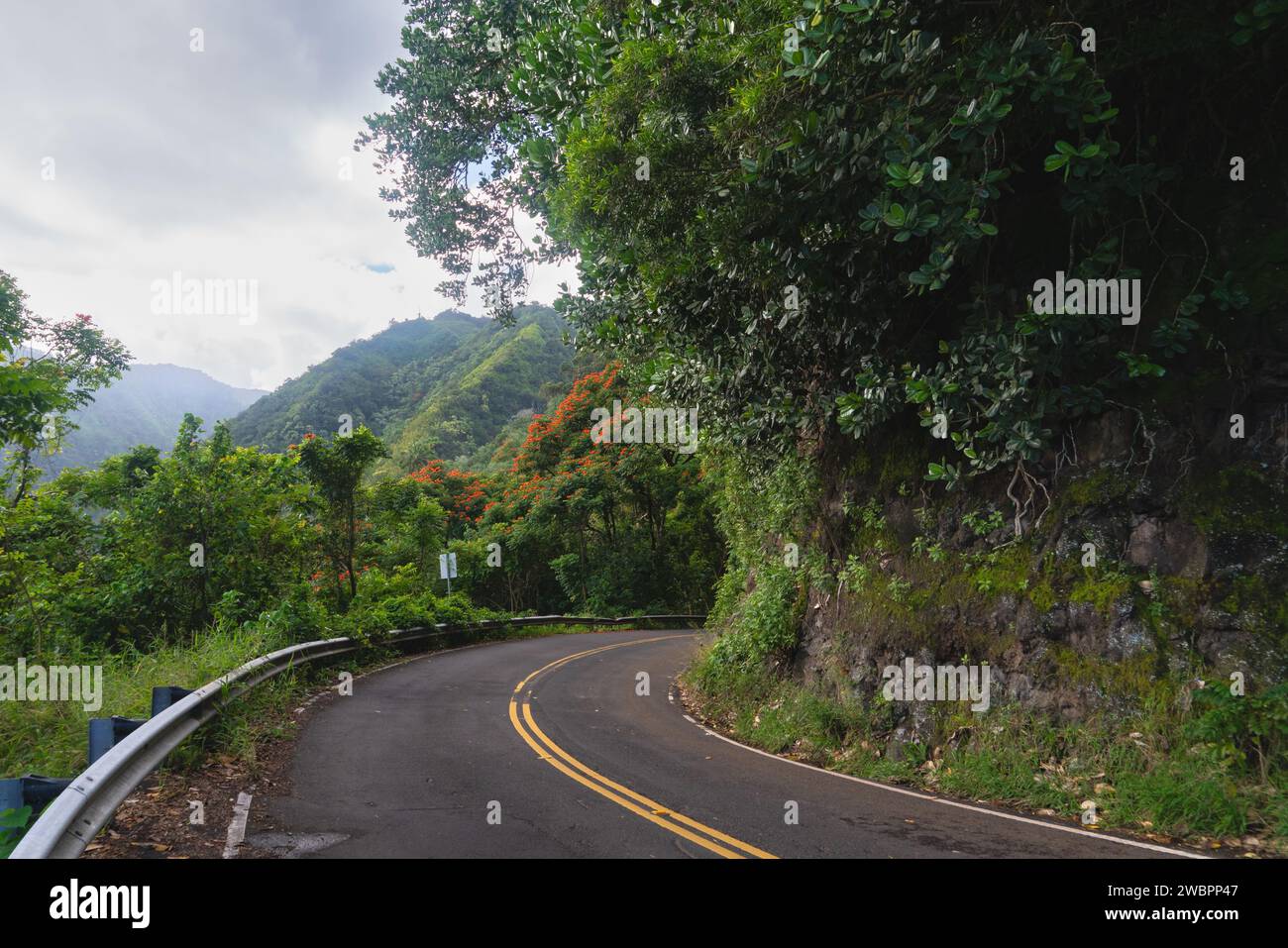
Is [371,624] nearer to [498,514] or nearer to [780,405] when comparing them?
[780,405]

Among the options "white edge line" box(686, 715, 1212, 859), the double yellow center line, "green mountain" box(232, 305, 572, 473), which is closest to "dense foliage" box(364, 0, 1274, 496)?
"white edge line" box(686, 715, 1212, 859)

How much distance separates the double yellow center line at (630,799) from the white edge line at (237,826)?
301 centimetres

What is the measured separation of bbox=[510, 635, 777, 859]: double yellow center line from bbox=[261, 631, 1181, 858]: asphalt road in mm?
20

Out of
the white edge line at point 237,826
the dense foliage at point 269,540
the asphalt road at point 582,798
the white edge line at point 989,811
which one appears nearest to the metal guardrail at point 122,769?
the white edge line at point 237,826

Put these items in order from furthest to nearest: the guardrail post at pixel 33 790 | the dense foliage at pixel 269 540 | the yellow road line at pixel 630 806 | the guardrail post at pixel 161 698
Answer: the dense foliage at pixel 269 540 → the guardrail post at pixel 161 698 → the yellow road line at pixel 630 806 → the guardrail post at pixel 33 790

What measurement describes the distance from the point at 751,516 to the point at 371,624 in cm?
891

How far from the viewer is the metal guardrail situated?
3650 millimetres

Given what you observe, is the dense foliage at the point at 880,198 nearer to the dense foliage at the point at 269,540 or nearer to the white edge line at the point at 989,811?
the white edge line at the point at 989,811

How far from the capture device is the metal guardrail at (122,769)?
3650 mm

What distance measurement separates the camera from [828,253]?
773 centimetres

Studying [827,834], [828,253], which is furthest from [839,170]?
[827,834]

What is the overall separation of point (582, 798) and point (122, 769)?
3642 millimetres

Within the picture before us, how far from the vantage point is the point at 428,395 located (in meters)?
77.4

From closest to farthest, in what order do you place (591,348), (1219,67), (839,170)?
(839,170) < (1219,67) < (591,348)
